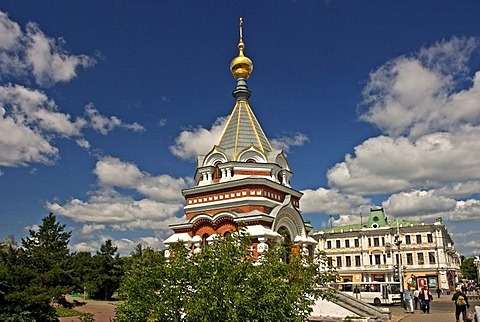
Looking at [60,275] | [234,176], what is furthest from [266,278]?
[60,275]

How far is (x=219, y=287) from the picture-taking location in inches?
385

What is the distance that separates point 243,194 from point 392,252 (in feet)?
94.0

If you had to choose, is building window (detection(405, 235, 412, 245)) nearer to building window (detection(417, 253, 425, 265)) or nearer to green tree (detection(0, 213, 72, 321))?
building window (detection(417, 253, 425, 265))

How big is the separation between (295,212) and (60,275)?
12457mm

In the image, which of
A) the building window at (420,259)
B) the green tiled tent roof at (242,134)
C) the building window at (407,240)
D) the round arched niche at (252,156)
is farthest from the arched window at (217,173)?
the building window at (420,259)

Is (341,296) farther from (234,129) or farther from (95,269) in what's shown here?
(95,269)

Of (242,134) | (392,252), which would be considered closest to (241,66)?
(242,134)

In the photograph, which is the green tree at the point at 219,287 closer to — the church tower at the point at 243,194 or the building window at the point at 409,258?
the church tower at the point at 243,194

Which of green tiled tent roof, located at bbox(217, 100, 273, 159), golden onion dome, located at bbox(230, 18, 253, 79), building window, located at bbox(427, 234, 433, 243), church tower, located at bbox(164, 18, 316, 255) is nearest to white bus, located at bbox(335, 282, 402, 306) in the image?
church tower, located at bbox(164, 18, 316, 255)

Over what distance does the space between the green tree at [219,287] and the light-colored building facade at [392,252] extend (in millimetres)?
37912

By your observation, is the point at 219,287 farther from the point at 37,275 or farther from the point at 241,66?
the point at 241,66

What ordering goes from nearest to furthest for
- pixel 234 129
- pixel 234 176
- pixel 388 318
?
pixel 388 318 → pixel 234 176 → pixel 234 129

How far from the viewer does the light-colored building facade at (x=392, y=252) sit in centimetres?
4753

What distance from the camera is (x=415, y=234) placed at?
49312 mm
